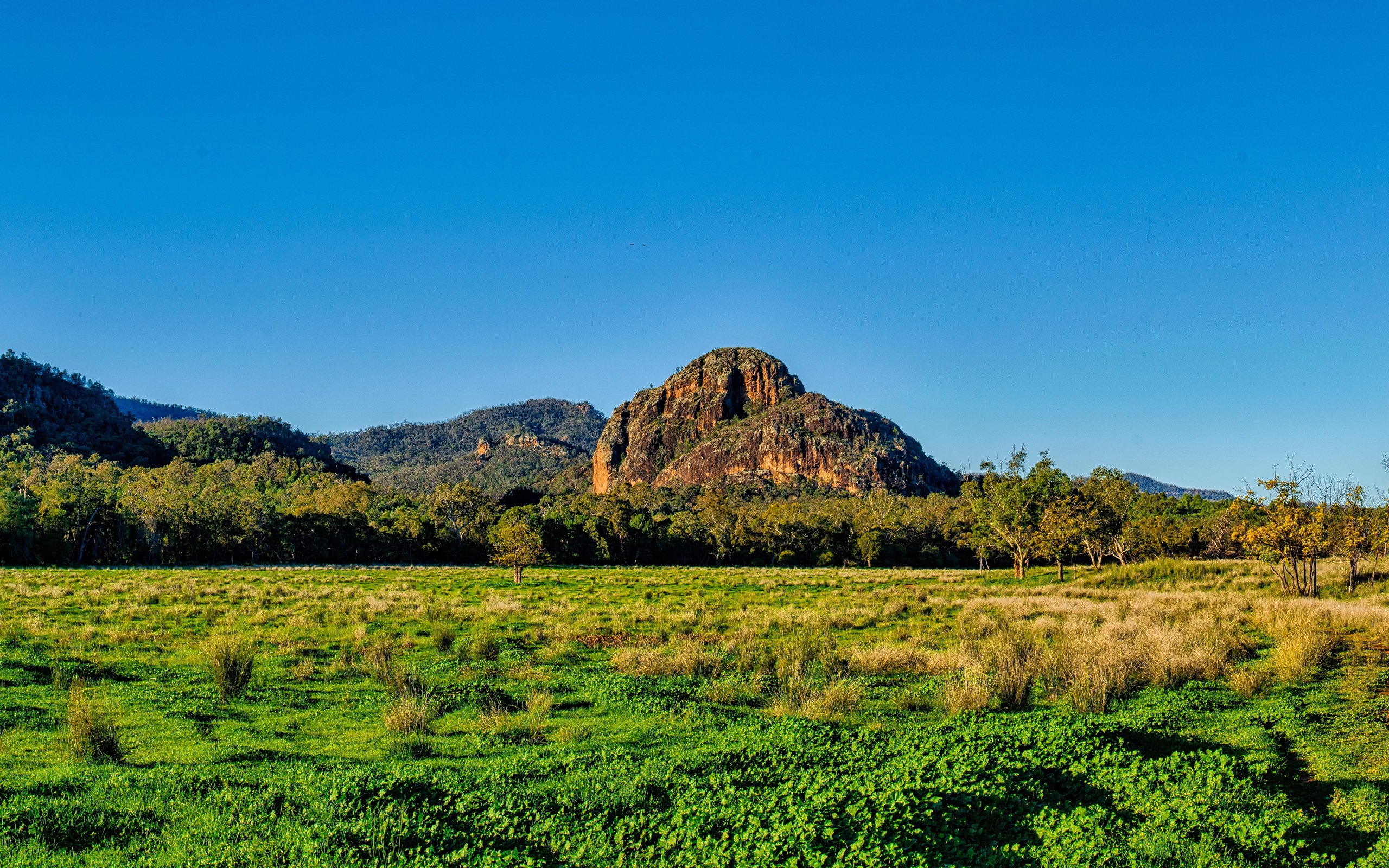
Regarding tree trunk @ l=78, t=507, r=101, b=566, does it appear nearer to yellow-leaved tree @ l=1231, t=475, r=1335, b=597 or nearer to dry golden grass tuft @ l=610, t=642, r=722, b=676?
dry golden grass tuft @ l=610, t=642, r=722, b=676

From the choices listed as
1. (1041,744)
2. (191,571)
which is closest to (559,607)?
(1041,744)

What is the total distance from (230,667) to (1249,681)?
15.2m

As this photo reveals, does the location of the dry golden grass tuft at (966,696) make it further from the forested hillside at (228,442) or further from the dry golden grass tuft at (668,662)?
the forested hillside at (228,442)

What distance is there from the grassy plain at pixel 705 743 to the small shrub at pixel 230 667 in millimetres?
65

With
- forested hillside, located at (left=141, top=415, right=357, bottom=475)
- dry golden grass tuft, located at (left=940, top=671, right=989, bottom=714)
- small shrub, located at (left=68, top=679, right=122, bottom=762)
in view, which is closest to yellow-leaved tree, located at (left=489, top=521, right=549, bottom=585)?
small shrub, located at (left=68, top=679, right=122, bottom=762)

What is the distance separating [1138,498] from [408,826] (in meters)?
77.8

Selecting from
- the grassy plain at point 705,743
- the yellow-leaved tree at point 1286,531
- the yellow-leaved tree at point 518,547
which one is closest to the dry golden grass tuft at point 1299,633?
the grassy plain at point 705,743

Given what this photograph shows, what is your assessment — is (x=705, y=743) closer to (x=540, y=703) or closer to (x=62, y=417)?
(x=540, y=703)

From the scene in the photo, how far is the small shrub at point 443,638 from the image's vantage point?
Result: 16.5 m

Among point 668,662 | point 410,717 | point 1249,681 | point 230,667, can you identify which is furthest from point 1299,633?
point 230,667

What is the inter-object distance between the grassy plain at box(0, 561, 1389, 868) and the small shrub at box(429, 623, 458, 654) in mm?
155

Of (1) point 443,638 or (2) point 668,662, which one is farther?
(1) point 443,638

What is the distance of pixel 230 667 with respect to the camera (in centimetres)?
1188

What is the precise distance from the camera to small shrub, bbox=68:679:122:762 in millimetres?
8172
